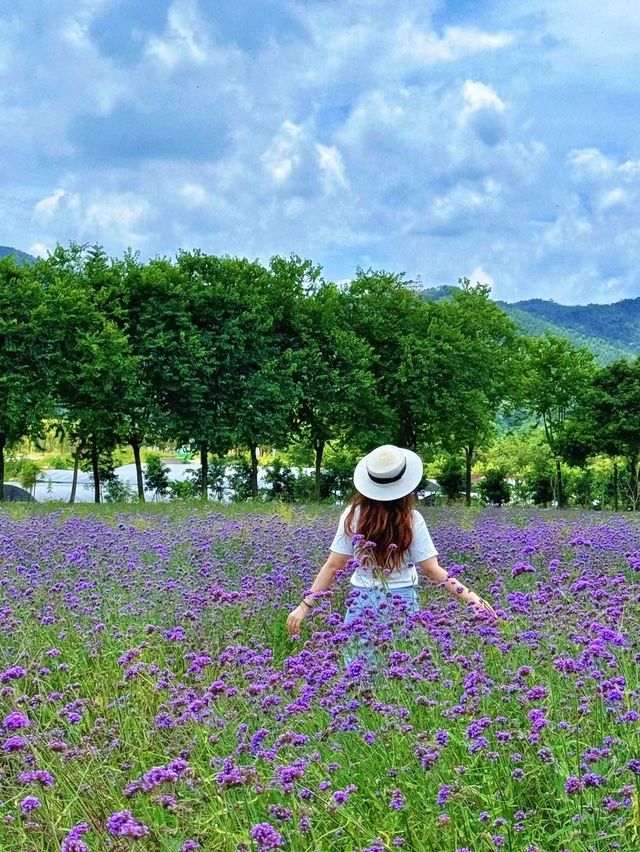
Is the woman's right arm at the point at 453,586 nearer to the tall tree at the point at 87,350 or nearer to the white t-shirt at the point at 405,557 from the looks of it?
the white t-shirt at the point at 405,557

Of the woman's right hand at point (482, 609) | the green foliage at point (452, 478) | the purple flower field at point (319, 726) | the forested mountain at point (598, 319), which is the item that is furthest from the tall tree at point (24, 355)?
the forested mountain at point (598, 319)

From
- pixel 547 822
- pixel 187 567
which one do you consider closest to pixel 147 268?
pixel 187 567

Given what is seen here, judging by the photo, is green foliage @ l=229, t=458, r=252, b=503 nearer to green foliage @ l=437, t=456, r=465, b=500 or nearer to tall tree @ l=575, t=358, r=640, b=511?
green foliage @ l=437, t=456, r=465, b=500

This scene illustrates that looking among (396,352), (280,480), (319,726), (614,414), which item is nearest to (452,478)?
(280,480)

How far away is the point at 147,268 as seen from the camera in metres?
30.0

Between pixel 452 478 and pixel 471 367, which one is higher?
pixel 471 367

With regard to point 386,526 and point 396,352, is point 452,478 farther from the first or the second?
point 386,526

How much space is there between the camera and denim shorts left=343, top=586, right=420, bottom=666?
4.04 metres

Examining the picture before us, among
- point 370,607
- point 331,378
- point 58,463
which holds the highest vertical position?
point 331,378

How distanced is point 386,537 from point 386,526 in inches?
2.6

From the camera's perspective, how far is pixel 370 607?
179 inches

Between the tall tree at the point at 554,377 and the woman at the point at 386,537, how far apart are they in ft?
122

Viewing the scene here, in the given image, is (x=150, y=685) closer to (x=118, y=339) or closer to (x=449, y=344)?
(x=118, y=339)

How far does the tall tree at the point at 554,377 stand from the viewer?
139 ft
